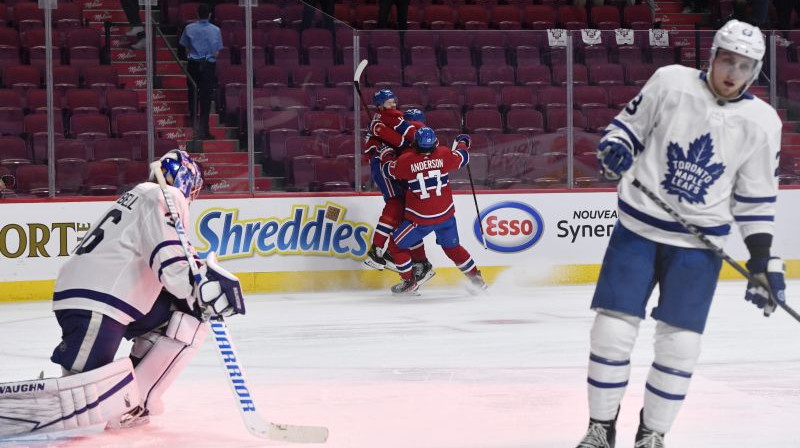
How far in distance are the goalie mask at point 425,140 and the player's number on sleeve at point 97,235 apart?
456 cm

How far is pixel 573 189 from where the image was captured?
31.5 feet

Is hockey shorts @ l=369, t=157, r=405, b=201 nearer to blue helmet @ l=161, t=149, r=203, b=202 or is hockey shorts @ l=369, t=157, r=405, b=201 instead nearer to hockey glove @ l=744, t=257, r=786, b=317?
blue helmet @ l=161, t=149, r=203, b=202

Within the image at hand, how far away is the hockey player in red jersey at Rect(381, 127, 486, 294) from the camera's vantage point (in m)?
8.47

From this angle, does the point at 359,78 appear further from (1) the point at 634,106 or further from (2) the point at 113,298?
(1) the point at 634,106

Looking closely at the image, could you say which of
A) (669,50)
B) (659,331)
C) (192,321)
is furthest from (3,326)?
(669,50)

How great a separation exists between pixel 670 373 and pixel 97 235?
182 cm

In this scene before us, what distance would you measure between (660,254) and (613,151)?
33 centimetres

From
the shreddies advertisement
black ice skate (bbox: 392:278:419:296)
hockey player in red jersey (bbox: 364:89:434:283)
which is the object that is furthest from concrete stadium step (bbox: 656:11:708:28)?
black ice skate (bbox: 392:278:419:296)

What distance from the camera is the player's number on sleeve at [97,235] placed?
3955 millimetres

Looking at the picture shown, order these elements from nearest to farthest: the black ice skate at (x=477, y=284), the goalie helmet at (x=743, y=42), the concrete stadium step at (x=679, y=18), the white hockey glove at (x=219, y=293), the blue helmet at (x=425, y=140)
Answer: the goalie helmet at (x=743, y=42) → the white hockey glove at (x=219, y=293) → the blue helmet at (x=425, y=140) → the black ice skate at (x=477, y=284) → the concrete stadium step at (x=679, y=18)

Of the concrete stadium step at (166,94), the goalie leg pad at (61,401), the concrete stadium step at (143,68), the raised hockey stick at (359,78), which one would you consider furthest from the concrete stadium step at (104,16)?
the goalie leg pad at (61,401)

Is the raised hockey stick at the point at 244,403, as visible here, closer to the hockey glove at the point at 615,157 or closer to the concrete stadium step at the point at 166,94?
the hockey glove at the point at 615,157

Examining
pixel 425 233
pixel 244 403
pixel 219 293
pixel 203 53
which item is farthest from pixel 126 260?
pixel 203 53

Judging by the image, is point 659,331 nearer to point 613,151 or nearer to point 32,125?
point 613,151
